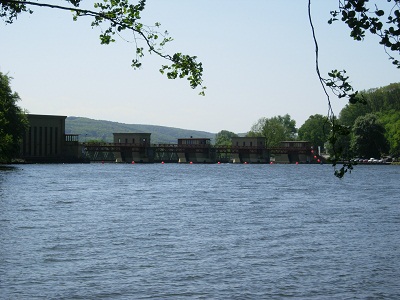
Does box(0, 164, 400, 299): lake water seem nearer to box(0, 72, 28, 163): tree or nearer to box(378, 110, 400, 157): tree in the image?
box(0, 72, 28, 163): tree

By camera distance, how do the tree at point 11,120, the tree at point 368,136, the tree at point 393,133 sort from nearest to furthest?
1. the tree at point 11,120
2. the tree at point 368,136
3. the tree at point 393,133

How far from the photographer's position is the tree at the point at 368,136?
175 m

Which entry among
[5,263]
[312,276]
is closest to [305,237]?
[312,276]

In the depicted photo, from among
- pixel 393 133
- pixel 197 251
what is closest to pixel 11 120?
pixel 197 251

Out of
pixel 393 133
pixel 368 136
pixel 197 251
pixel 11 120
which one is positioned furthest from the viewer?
pixel 393 133

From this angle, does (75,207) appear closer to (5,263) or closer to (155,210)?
(155,210)

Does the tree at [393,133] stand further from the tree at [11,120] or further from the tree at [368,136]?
the tree at [11,120]

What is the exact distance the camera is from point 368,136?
17675 centimetres

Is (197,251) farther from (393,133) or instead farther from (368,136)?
(393,133)

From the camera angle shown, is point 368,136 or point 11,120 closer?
point 11,120

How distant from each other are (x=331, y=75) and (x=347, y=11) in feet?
2.88

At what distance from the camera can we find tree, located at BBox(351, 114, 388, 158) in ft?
575

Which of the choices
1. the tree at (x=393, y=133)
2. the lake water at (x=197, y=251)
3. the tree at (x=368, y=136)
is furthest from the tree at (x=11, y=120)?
the tree at (x=393, y=133)

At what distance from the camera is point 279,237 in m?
34.8
